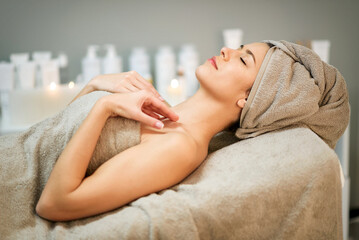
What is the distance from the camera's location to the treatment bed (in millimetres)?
833

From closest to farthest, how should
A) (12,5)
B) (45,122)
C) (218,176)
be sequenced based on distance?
1. (218,176)
2. (45,122)
3. (12,5)

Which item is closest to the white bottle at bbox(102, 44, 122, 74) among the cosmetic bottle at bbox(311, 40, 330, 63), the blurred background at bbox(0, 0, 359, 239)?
the blurred background at bbox(0, 0, 359, 239)

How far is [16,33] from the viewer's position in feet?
6.75

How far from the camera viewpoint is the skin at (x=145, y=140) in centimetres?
85

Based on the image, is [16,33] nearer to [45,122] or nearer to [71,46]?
[71,46]

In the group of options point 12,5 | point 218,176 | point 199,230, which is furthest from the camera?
point 12,5

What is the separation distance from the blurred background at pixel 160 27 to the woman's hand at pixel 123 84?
768 millimetres

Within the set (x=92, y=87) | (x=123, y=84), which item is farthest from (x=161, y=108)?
(x=92, y=87)

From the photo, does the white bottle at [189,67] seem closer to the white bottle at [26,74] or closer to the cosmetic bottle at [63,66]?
the cosmetic bottle at [63,66]

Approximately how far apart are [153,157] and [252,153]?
11.6 inches

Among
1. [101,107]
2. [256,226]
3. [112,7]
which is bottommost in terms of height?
[256,226]

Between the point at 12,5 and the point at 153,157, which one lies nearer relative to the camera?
the point at 153,157

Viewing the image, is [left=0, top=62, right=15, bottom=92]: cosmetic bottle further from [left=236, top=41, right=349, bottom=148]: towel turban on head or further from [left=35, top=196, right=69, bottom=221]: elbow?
[left=236, top=41, right=349, bottom=148]: towel turban on head

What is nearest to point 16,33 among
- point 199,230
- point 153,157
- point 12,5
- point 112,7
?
point 12,5
